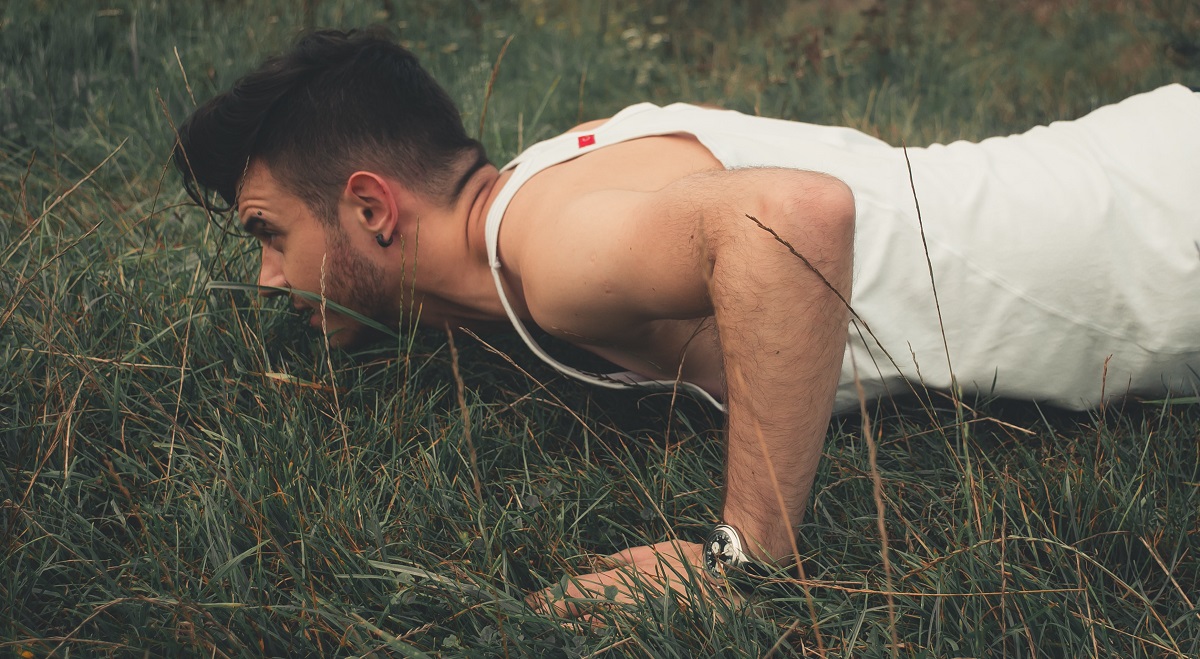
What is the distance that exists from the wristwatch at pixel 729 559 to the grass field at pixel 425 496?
4 cm

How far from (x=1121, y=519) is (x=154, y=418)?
2.10 m

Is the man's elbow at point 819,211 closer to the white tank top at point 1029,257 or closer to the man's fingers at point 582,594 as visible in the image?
the white tank top at point 1029,257

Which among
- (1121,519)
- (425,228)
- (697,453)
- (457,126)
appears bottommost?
(697,453)

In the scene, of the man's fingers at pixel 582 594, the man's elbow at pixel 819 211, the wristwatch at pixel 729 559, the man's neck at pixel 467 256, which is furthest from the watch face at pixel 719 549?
the man's neck at pixel 467 256

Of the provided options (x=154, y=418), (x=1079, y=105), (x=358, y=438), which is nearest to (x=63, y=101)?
(x=154, y=418)

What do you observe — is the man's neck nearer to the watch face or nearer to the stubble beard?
the stubble beard

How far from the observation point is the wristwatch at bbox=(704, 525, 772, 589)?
1.62 metres

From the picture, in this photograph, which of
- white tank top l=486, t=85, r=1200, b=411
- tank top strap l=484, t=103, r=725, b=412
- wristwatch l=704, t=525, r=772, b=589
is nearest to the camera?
wristwatch l=704, t=525, r=772, b=589

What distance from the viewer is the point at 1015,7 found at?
5285 mm

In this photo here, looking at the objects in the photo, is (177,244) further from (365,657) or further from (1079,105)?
(1079,105)

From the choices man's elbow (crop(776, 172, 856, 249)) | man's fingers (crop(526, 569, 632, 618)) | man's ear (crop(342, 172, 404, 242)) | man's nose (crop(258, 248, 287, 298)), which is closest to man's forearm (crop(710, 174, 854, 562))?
man's elbow (crop(776, 172, 856, 249))

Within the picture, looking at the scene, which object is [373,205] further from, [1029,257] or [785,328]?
[1029,257]

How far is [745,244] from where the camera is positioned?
1481mm

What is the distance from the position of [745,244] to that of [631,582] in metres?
0.69
